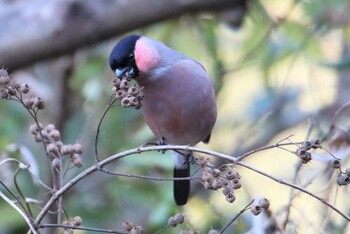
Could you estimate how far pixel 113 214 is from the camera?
3.26 meters

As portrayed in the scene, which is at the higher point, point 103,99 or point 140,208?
point 103,99

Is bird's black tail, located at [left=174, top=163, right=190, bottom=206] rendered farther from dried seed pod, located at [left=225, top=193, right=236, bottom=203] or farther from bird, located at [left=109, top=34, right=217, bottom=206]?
dried seed pod, located at [left=225, top=193, right=236, bottom=203]

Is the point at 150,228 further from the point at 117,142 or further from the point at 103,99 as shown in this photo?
the point at 103,99

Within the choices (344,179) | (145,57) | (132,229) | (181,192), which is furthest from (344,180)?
(181,192)

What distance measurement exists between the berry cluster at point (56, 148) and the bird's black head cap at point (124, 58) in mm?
735

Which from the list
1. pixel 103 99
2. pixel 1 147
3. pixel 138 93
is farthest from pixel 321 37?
pixel 138 93

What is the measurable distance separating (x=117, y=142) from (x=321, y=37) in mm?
970

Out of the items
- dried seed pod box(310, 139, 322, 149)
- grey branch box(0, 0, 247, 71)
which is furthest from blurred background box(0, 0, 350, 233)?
dried seed pod box(310, 139, 322, 149)

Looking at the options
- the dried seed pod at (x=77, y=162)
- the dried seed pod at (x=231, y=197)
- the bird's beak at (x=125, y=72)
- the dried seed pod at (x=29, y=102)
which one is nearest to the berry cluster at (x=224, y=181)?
the dried seed pod at (x=231, y=197)

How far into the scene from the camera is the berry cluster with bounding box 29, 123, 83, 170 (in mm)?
1613

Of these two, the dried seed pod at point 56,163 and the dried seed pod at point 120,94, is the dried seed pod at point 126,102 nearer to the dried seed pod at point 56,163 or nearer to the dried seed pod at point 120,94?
the dried seed pod at point 120,94

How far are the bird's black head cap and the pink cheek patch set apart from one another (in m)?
0.01

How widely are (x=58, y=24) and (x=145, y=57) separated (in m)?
0.72

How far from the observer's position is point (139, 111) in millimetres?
3473
